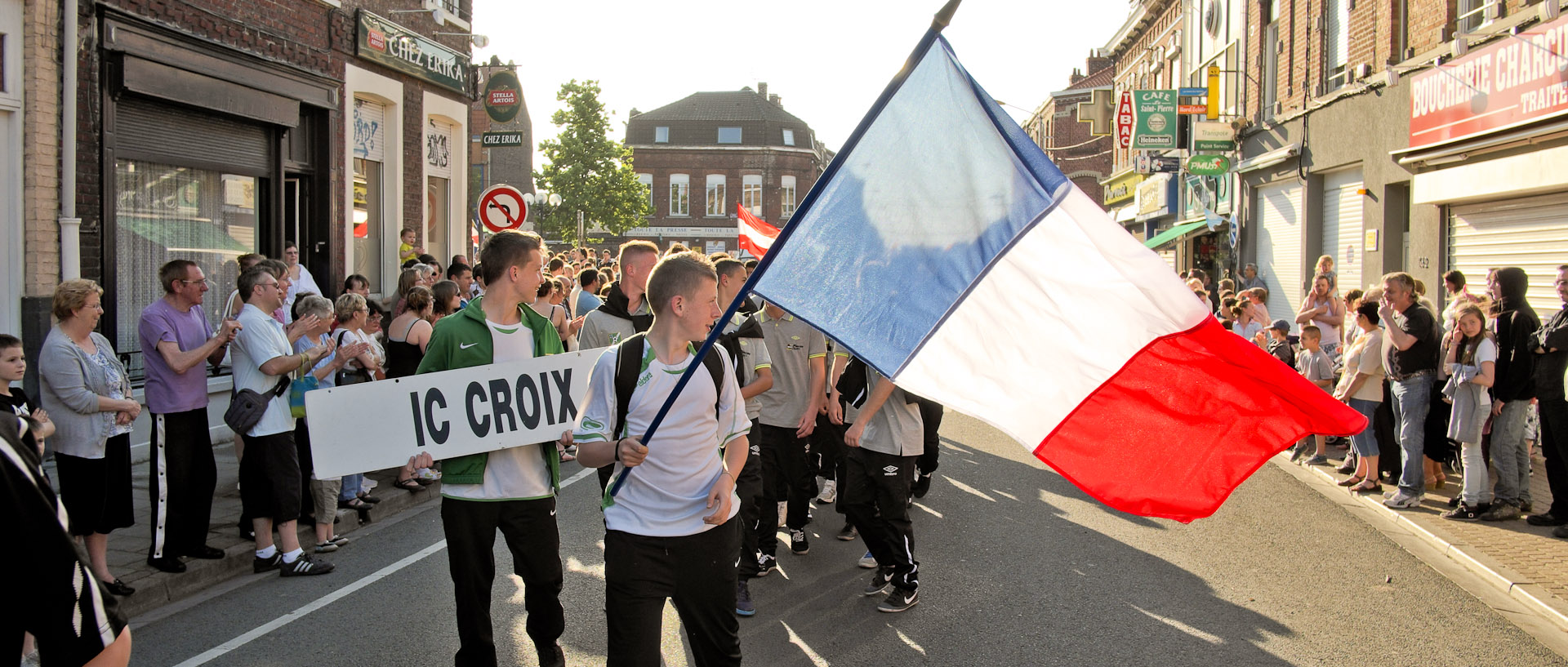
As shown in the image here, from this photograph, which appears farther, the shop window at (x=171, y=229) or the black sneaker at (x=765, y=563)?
the shop window at (x=171, y=229)

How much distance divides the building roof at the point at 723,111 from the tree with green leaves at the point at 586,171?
16.2 metres

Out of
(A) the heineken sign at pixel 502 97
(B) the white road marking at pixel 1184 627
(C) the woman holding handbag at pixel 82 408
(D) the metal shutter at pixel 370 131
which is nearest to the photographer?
(B) the white road marking at pixel 1184 627

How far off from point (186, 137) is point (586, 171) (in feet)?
138

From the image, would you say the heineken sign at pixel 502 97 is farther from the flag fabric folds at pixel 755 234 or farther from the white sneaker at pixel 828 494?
the white sneaker at pixel 828 494

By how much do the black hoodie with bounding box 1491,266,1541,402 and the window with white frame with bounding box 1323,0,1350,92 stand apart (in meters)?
10.6

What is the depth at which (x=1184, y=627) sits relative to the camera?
5.58 m

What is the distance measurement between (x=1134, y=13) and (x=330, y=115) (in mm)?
26353

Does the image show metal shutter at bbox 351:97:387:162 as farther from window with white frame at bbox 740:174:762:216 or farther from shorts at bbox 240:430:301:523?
window with white frame at bbox 740:174:762:216

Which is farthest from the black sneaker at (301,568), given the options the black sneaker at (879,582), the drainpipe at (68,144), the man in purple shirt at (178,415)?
the drainpipe at (68,144)

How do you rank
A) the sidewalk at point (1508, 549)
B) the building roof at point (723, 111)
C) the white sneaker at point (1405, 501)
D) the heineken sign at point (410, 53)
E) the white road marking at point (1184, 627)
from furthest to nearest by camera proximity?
the building roof at point (723, 111)
the heineken sign at point (410, 53)
the white sneaker at point (1405, 501)
the sidewalk at point (1508, 549)
the white road marking at point (1184, 627)

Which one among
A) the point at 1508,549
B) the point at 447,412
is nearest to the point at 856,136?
the point at 447,412

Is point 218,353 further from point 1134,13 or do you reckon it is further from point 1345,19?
point 1134,13

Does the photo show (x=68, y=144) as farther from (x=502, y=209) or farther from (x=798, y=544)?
(x=798, y=544)

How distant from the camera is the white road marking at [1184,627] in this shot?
5379 mm
